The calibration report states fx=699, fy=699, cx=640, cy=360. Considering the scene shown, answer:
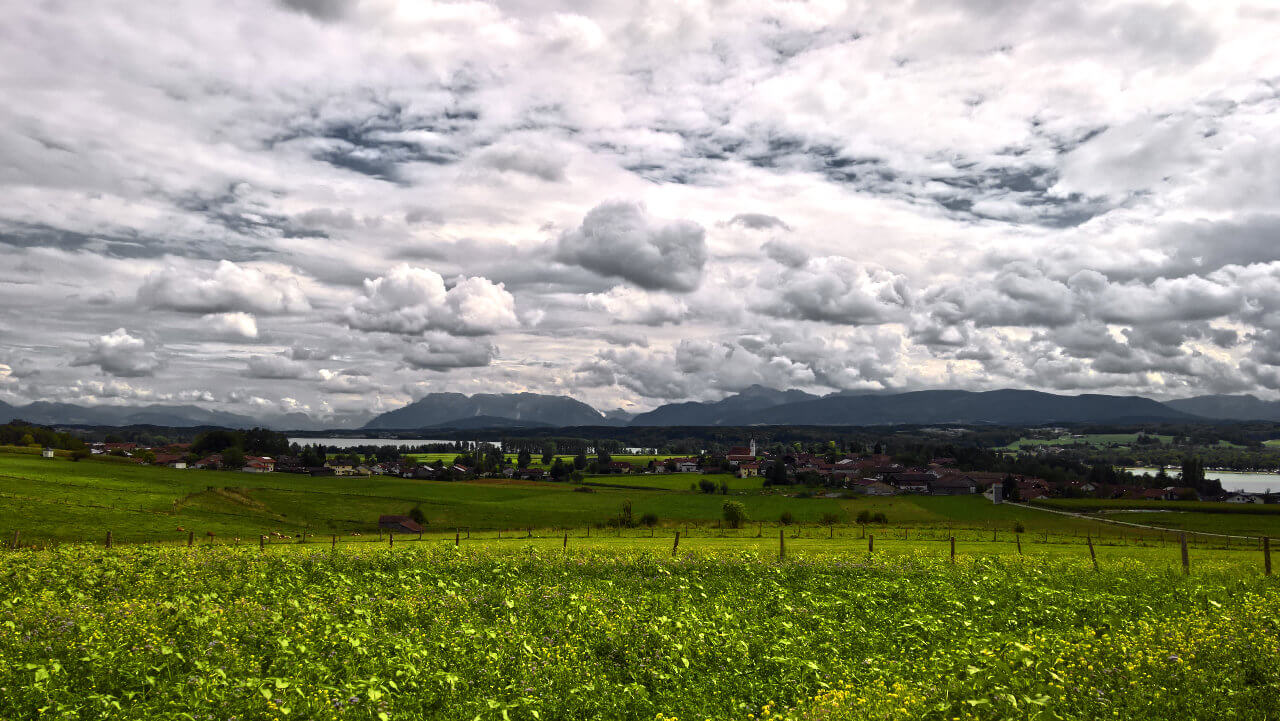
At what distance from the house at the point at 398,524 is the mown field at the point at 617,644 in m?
63.2

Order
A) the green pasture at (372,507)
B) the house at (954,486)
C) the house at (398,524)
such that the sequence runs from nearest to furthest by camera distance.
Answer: the green pasture at (372,507) → the house at (398,524) → the house at (954,486)

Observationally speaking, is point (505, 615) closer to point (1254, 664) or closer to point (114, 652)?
point (114, 652)

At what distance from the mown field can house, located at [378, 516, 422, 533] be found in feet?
207

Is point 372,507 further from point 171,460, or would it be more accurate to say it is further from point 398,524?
point 171,460

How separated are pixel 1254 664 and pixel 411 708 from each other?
16860mm

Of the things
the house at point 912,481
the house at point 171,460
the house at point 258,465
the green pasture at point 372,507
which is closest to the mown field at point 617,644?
the green pasture at point 372,507

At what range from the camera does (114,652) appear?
48.8 feet

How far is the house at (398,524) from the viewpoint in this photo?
296ft

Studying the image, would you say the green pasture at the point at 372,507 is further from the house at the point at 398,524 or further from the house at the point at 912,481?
the house at the point at 912,481

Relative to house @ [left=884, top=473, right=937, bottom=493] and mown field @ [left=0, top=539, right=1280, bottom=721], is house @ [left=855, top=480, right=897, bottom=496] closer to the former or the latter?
house @ [left=884, top=473, right=937, bottom=493]

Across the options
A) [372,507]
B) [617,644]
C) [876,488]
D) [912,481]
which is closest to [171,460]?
[372,507]

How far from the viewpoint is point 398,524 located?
93375 millimetres

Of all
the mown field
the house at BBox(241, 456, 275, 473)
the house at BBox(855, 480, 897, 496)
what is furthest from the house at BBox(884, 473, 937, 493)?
the mown field

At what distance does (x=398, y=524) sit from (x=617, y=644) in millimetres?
83136
